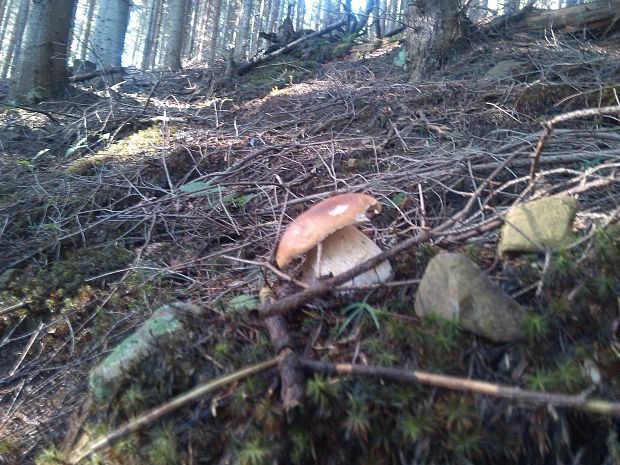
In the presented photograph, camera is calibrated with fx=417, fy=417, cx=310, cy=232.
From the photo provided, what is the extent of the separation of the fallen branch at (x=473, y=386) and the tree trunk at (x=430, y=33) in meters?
4.76

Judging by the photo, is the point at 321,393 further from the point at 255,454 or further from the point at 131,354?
the point at 131,354

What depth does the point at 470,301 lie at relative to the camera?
1.37 meters

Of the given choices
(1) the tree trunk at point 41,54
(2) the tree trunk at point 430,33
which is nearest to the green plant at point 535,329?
(2) the tree trunk at point 430,33

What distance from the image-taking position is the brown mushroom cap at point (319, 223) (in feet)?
5.50

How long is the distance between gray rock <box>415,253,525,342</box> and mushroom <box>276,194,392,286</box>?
11.8 inches

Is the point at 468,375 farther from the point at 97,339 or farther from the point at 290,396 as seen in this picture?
the point at 97,339

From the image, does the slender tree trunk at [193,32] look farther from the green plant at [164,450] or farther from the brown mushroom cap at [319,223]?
the green plant at [164,450]

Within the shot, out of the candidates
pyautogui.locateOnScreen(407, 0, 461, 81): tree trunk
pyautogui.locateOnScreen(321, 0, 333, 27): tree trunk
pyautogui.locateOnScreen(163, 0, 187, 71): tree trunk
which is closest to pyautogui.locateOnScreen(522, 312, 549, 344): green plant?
pyautogui.locateOnScreen(407, 0, 461, 81): tree trunk

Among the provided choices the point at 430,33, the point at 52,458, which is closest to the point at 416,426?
the point at 52,458

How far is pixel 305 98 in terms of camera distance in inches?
215

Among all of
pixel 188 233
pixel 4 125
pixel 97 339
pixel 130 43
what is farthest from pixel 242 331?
pixel 130 43

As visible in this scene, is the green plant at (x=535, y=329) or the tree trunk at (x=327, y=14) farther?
the tree trunk at (x=327, y=14)

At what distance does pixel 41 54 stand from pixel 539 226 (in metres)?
7.19

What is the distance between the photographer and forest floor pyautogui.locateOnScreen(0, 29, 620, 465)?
1.22 m
